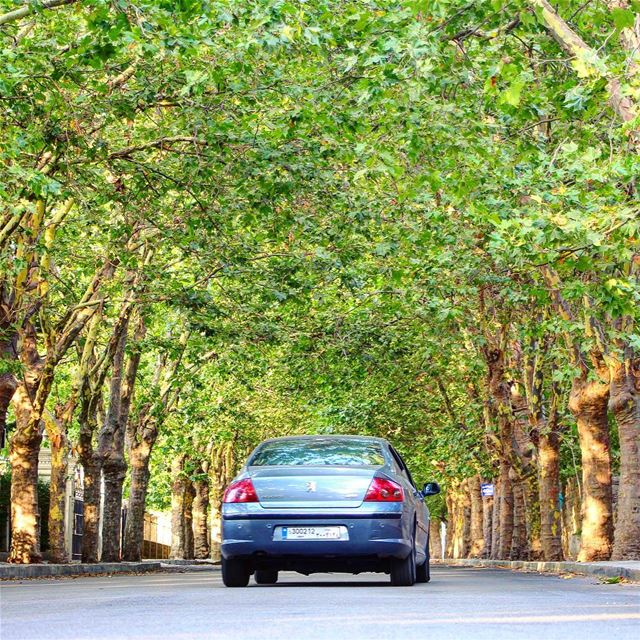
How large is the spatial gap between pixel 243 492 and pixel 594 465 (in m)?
13.2

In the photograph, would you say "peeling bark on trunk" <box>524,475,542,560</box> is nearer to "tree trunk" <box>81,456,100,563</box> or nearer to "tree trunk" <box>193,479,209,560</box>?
"tree trunk" <box>81,456,100,563</box>

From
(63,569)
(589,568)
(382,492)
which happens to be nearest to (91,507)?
(63,569)

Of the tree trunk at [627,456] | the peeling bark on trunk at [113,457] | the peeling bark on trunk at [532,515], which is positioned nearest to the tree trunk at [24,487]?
the peeling bark on trunk at [113,457]

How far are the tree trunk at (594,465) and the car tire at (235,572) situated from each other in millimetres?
12045

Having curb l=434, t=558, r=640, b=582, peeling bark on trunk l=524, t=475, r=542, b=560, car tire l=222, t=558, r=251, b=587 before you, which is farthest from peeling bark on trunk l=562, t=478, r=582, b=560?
car tire l=222, t=558, r=251, b=587

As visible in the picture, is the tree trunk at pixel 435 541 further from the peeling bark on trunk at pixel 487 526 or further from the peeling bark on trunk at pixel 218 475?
the peeling bark on trunk at pixel 487 526

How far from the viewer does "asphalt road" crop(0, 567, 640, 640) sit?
299 inches

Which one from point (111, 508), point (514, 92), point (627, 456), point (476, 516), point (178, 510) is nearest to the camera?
point (514, 92)

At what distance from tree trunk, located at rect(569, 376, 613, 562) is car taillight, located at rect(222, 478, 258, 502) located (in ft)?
40.8

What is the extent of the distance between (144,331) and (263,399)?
1715 centimetres

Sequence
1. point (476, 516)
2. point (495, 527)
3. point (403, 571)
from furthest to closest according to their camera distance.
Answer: point (476, 516), point (495, 527), point (403, 571)

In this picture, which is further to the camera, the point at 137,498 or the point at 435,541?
the point at 435,541

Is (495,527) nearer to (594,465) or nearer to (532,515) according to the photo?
(532,515)

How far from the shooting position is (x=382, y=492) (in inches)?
533
